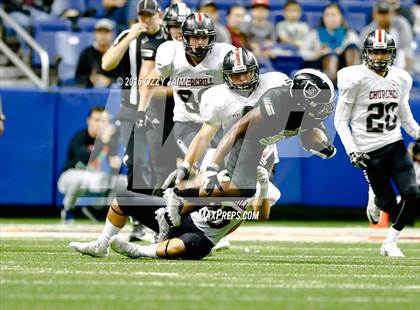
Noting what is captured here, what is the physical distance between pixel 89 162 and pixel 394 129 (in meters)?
Answer: 3.78

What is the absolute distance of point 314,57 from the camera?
1198 cm

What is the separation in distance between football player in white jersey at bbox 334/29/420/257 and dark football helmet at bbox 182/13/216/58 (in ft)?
3.47

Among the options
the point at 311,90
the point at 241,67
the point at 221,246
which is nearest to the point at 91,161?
the point at 221,246

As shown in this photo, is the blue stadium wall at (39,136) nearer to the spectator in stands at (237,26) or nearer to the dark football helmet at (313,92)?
the spectator in stands at (237,26)

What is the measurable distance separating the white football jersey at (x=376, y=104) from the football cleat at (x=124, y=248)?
1947 millimetres

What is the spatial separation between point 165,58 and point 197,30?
0.49 m

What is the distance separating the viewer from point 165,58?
317 inches

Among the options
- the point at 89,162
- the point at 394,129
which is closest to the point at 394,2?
the point at 89,162

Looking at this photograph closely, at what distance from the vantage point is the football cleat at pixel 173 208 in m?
6.77

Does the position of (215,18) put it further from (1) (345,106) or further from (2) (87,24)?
(1) (345,106)

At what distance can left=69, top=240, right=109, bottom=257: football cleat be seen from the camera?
22.6 ft

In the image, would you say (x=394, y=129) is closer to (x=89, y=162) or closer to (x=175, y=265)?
(x=175, y=265)

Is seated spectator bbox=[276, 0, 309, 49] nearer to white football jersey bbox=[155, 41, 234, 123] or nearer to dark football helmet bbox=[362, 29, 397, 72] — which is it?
dark football helmet bbox=[362, 29, 397, 72]

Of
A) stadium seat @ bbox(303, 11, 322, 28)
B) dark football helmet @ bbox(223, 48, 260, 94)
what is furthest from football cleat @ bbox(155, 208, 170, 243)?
stadium seat @ bbox(303, 11, 322, 28)
